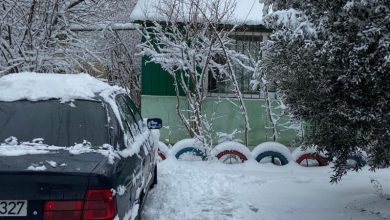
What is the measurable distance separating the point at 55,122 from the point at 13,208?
1115mm

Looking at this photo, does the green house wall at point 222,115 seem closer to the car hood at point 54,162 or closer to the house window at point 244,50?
the house window at point 244,50

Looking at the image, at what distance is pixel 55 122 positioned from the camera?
14.3ft

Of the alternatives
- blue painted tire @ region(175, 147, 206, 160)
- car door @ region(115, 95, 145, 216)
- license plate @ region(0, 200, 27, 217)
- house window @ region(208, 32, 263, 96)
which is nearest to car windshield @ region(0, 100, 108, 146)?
car door @ region(115, 95, 145, 216)

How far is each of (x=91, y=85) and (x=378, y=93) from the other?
2.72m

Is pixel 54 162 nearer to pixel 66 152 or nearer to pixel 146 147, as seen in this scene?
pixel 66 152

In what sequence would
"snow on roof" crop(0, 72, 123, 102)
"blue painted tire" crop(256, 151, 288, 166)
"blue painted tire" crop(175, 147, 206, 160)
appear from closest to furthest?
"snow on roof" crop(0, 72, 123, 102) < "blue painted tire" crop(256, 151, 288, 166) < "blue painted tire" crop(175, 147, 206, 160)

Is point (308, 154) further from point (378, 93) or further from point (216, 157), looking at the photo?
point (378, 93)

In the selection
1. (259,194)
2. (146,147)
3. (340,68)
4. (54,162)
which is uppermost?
(340,68)

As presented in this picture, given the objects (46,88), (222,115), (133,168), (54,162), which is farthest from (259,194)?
(222,115)

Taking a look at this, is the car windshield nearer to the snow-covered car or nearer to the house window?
the snow-covered car

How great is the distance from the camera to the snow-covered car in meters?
3.40

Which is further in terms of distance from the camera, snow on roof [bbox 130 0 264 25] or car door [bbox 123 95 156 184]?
snow on roof [bbox 130 0 264 25]

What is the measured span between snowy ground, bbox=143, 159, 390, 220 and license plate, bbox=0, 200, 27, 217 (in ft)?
8.51

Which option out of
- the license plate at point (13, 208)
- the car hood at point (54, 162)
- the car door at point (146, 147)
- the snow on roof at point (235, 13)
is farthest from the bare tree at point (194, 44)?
the license plate at point (13, 208)
